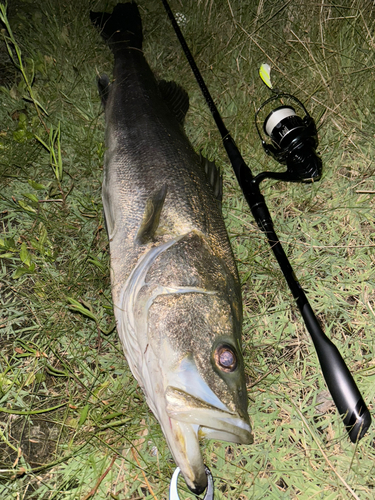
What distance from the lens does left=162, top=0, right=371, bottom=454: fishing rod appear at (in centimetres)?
221

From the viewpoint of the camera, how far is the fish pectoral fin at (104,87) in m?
3.23

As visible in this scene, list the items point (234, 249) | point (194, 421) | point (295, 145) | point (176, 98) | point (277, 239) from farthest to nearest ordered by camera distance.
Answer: point (176, 98), point (234, 249), point (295, 145), point (277, 239), point (194, 421)

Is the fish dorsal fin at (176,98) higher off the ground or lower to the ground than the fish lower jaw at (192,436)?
higher

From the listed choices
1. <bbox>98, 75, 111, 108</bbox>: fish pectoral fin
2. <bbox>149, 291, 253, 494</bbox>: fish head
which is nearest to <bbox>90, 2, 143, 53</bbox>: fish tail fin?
<bbox>98, 75, 111, 108</bbox>: fish pectoral fin

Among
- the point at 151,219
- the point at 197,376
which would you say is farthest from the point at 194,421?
the point at 151,219

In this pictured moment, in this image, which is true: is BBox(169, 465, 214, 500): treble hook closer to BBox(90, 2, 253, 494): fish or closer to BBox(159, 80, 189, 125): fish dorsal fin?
BBox(90, 2, 253, 494): fish

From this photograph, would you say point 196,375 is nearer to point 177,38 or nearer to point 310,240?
point 310,240

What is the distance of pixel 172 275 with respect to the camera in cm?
207

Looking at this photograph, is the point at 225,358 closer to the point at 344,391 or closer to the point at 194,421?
the point at 194,421

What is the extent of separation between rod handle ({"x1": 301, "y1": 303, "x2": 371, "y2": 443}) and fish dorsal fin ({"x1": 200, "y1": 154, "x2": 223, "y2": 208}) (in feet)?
3.97

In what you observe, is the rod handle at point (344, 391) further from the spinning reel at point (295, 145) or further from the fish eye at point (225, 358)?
the spinning reel at point (295, 145)

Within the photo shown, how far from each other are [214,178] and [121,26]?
1993 mm

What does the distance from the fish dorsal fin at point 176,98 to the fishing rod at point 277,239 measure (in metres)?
0.22

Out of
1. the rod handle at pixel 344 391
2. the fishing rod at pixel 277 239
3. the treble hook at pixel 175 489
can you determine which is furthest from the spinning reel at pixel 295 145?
the treble hook at pixel 175 489
